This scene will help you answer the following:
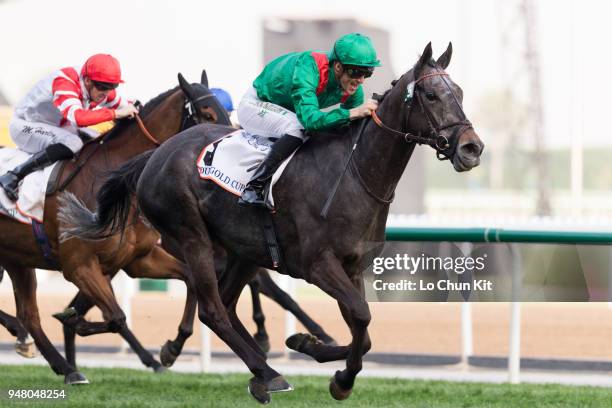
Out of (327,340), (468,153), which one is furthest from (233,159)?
(327,340)

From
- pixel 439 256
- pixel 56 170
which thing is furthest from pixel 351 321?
pixel 56 170

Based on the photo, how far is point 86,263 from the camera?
5871mm

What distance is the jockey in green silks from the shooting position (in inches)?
186

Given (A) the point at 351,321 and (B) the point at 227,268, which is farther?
(B) the point at 227,268

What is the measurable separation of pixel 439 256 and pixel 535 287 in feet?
1.82

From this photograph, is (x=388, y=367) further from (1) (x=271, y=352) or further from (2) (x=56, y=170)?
(2) (x=56, y=170)

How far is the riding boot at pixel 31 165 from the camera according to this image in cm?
607

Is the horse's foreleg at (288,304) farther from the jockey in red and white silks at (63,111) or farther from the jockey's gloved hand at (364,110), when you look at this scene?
the jockey's gloved hand at (364,110)

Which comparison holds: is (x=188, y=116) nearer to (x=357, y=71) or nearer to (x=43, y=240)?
(x=43, y=240)

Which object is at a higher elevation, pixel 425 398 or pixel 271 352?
pixel 425 398

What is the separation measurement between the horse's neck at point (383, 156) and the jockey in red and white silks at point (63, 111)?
5.61 feet

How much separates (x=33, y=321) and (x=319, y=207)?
7.46 ft

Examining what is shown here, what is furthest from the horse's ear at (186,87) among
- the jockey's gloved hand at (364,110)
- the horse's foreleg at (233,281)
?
the jockey's gloved hand at (364,110)

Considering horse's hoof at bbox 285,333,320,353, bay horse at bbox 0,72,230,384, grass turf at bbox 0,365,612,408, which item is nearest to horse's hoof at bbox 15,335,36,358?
grass turf at bbox 0,365,612,408
